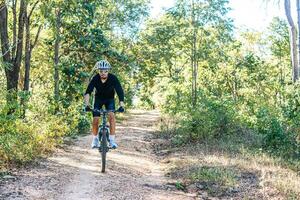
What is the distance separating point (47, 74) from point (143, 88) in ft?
90.6

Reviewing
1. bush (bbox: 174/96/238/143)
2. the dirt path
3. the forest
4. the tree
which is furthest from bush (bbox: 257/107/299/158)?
the tree

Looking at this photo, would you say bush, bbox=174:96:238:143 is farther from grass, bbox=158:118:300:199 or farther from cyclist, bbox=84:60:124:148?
cyclist, bbox=84:60:124:148

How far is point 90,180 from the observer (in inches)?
326

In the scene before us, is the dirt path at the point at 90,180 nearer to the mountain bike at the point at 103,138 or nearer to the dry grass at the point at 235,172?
the mountain bike at the point at 103,138

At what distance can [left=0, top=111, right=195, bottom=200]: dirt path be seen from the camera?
7.18 meters

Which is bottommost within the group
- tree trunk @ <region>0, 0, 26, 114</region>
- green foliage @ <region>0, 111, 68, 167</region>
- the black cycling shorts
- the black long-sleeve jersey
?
green foliage @ <region>0, 111, 68, 167</region>

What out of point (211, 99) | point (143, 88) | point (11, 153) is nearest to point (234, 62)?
point (211, 99)

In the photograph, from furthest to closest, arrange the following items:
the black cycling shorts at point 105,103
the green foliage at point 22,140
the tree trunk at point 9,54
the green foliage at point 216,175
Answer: the tree trunk at point 9,54
the black cycling shorts at point 105,103
the green foliage at point 22,140
the green foliage at point 216,175

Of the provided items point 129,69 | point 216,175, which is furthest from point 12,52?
point 129,69

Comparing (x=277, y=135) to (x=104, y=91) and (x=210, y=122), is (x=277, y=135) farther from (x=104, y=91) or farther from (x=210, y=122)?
(x=104, y=91)

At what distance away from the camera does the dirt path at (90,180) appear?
7.18 metres

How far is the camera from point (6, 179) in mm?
7859

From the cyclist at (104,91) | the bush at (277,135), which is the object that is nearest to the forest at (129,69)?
the bush at (277,135)

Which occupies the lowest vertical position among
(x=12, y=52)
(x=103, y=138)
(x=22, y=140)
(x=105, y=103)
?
(x=22, y=140)
